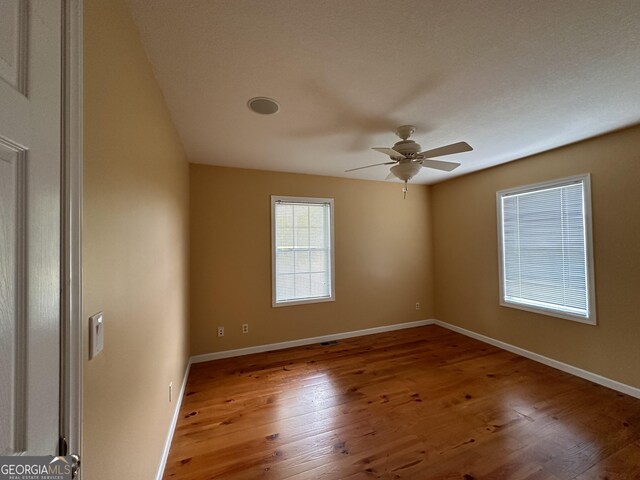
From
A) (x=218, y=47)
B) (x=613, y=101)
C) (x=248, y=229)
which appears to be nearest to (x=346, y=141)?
(x=218, y=47)

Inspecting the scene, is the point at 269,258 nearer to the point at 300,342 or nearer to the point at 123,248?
the point at 300,342

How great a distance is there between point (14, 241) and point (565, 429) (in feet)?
10.7

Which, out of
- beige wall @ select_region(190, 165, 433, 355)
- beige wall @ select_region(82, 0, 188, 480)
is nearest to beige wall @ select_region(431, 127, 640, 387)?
beige wall @ select_region(190, 165, 433, 355)

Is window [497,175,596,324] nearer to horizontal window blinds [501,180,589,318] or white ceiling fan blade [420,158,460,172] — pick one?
horizontal window blinds [501,180,589,318]

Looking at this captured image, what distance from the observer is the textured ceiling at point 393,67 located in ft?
3.94

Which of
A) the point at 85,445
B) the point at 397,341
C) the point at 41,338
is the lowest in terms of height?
the point at 397,341

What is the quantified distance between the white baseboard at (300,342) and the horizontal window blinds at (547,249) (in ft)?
5.24

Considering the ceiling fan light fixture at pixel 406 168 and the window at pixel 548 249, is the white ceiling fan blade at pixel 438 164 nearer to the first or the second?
the ceiling fan light fixture at pixel 406 168

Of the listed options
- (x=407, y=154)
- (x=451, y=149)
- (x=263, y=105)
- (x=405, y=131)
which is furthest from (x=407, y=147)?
(x=263, y=105)

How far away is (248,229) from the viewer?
139 inches

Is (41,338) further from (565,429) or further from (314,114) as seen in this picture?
(565,429)

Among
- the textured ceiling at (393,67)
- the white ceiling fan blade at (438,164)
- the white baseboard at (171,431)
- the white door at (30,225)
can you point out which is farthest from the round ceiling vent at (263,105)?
the white baseboard at (171,431)

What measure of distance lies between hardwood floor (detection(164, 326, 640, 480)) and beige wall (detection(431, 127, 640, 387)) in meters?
0.34

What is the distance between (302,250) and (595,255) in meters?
3.32
